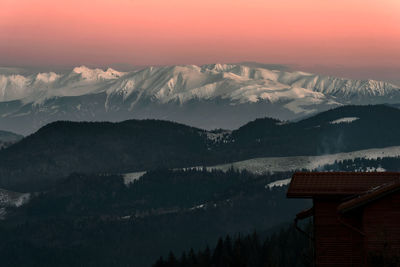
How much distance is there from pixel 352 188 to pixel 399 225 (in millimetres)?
4458

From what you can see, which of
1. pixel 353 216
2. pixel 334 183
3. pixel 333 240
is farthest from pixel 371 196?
pixel 334 183

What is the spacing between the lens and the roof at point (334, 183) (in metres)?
44.1

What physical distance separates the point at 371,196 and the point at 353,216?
2495 mm

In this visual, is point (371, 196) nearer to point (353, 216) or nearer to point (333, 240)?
point (353, 216)

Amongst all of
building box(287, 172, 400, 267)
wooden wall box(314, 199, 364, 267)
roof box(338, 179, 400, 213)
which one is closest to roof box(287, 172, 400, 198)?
building box(287, 172, 400, 267)

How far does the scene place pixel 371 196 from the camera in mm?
40750

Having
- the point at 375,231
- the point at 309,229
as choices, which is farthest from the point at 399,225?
the point at 309,229

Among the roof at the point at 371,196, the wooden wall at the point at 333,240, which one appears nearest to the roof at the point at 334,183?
the wooden wall at the point at 333,240

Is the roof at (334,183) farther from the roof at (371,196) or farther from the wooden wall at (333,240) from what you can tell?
the roof at (371,196)

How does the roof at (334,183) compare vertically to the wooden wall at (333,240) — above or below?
above

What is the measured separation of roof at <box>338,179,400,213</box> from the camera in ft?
133

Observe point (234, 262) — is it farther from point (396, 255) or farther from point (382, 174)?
point (396, 255)

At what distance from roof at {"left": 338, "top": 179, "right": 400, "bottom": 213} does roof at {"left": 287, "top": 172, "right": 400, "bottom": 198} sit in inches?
93.1

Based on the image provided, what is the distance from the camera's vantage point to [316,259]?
144 feet
